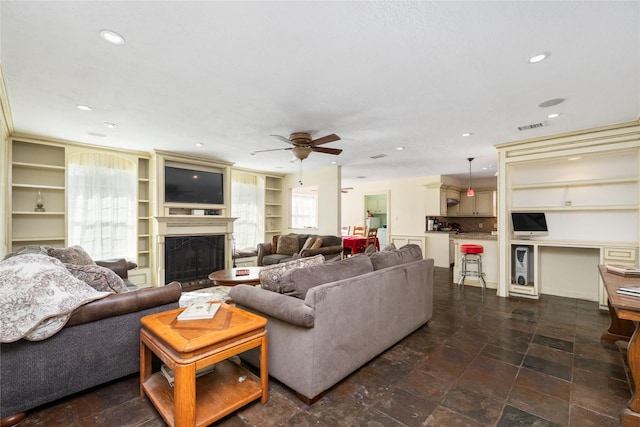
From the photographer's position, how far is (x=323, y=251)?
18.4ft

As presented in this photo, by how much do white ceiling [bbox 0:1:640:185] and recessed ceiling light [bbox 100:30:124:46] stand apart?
0.04m

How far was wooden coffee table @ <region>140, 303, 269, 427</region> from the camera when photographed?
152cm

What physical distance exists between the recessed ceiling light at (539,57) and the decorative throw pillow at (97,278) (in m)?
3.71

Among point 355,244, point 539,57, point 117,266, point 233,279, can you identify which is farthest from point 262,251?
point 539,57

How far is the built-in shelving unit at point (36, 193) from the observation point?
425 cm

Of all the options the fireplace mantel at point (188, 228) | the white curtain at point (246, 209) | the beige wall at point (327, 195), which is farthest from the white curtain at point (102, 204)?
the beige wall at point (327, 195)

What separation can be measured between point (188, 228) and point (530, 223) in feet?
19.8

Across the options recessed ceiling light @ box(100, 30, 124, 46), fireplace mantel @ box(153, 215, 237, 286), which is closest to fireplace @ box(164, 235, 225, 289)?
fireplace mantel @ box(153, 215, 237, 286)

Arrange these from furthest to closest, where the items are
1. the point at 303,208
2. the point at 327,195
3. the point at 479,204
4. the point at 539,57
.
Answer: the point at 303,208 → the point at 479,204 → the point at 327,195 → the point at 539,57

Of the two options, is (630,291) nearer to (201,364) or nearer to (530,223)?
(201,364)

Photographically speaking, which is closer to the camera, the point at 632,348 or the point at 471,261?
the point at 632,348

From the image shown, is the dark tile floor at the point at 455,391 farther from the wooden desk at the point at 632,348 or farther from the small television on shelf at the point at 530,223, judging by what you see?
the small television on shelf at the point at 530,223

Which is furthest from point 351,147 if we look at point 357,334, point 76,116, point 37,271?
point 37,271

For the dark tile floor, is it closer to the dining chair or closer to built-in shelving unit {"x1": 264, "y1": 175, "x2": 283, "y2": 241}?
built-in shelving unit {"x1": 264, "y1": 175, "x2": 283, "y2": 241}
